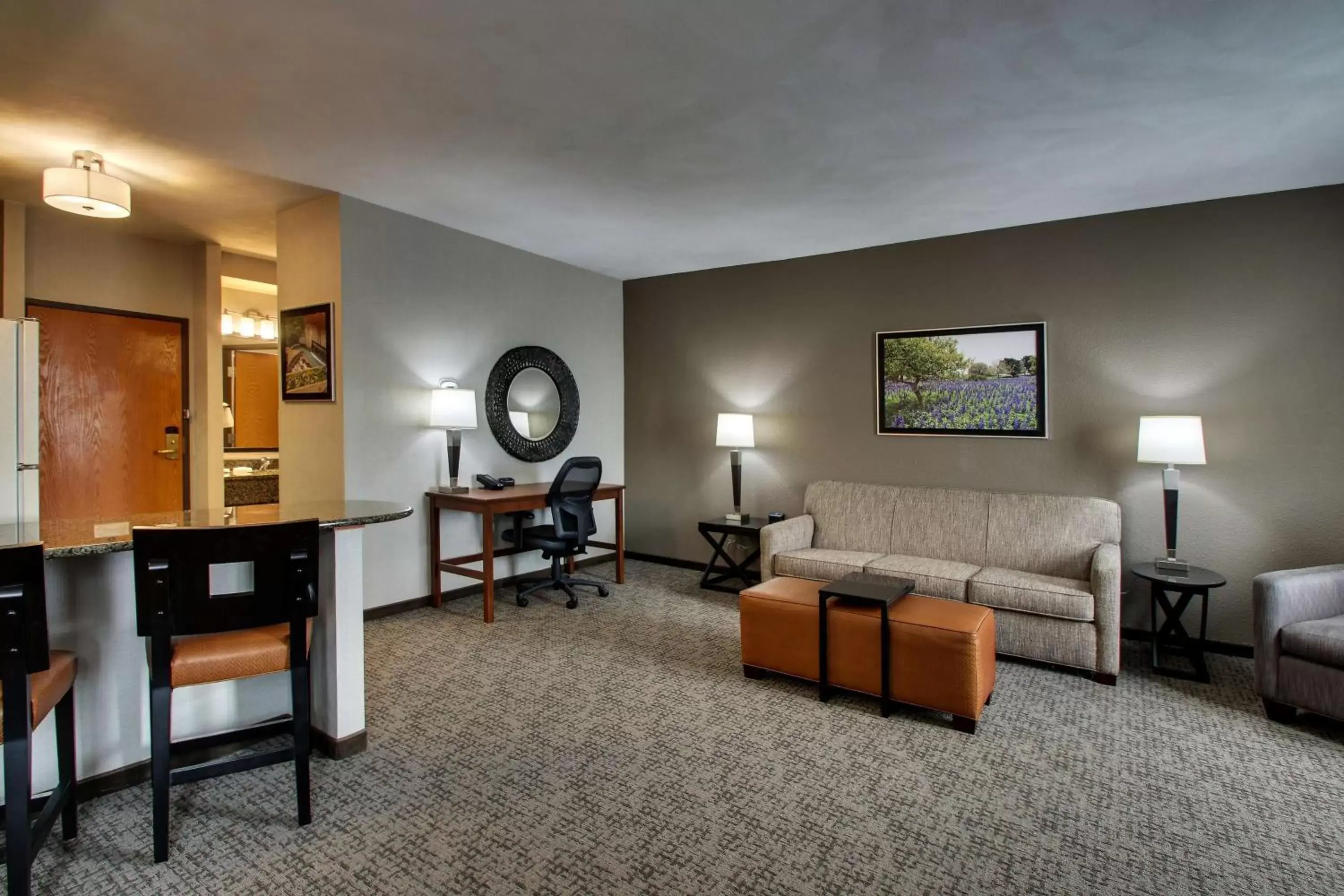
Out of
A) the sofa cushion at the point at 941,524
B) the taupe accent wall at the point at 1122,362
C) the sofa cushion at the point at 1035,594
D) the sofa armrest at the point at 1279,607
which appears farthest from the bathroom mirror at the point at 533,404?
the sofa armrest at the point at 1279,607

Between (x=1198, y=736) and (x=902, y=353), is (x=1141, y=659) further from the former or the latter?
(x=902, y=353)

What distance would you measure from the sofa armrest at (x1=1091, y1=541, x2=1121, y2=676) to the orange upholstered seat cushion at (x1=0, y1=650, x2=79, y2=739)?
157 inches

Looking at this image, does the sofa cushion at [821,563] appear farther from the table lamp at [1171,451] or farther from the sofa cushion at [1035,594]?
the table lamp at [1171,451]

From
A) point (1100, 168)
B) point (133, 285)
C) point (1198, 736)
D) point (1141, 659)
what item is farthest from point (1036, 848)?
point (133, 285)

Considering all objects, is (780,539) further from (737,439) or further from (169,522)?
(169,522)

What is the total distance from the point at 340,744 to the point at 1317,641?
386cm

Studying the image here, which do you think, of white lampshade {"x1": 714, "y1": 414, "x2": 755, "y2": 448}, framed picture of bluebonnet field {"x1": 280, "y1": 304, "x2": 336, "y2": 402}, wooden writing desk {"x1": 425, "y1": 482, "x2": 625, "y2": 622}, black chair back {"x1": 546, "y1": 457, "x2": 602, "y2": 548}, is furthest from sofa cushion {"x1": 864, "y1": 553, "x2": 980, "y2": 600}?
framed picture of bluebonnet field {"x1": 280, "y1": 304, "x2": 336, "y2": 402}

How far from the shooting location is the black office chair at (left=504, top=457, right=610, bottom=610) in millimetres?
4586

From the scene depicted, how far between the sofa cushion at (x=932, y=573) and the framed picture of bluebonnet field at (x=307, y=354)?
3482 millimetres

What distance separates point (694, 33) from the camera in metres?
2.27

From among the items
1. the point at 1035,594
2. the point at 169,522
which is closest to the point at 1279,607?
the point at 1035,594

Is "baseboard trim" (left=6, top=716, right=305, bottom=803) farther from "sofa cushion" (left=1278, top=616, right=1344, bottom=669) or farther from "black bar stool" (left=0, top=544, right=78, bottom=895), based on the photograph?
"sofa cushion" (left=1278, top=616, right=1344, bottom=669)

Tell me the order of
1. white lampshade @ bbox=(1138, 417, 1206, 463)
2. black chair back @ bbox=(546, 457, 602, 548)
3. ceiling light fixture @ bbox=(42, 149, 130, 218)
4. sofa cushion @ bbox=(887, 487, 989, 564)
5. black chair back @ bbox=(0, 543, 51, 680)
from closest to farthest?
black chair back @ bbox=(0, 543, 51, 680), ceiling light fixture @ bbox=(42, 149, 130, 218), white lampshade @ bbox=(1138, 417, 1206, 463), sofa cushion @ bbox=(887, 487, 989, 564), black chair back @ bbox=(546, 457, 602, 548)

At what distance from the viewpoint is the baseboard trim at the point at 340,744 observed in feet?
8.17
